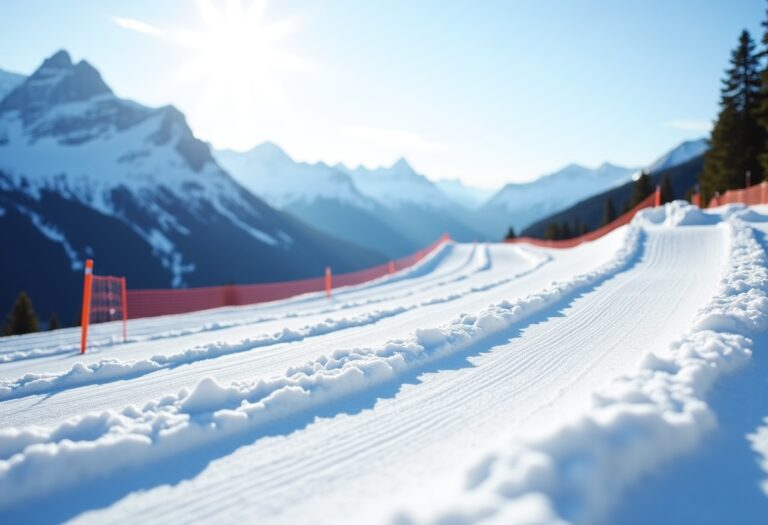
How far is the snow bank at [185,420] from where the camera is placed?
3158mm

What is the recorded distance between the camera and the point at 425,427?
363cm

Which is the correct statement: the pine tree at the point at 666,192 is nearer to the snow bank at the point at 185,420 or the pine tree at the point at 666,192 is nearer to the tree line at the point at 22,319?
the snow bank at the point at 185,420

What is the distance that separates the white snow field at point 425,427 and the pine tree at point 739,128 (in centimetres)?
3727

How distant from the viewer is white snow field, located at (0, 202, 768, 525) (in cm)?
262

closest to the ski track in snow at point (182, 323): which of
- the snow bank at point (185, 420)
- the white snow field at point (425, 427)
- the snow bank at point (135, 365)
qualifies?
the white snow field at point (425, 427)

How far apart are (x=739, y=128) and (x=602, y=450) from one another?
44307mm

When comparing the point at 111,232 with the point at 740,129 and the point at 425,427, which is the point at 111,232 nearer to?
the point at 740,129

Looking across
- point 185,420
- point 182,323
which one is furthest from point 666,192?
point 185,420

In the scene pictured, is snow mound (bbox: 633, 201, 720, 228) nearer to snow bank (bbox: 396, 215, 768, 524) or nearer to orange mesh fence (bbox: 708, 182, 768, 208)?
orange mesh fence (bbox: 708, 182, 768, 208)

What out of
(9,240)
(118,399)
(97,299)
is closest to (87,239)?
(9,240)

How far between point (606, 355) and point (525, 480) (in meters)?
3.02

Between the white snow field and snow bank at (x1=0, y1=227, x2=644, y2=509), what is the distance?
14 mm

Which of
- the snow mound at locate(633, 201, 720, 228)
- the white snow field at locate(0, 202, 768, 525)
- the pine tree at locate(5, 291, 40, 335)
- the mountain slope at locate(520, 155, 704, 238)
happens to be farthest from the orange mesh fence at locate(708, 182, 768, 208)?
the mountain slope at locate(520, 155, 704, 238)

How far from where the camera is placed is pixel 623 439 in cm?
283
